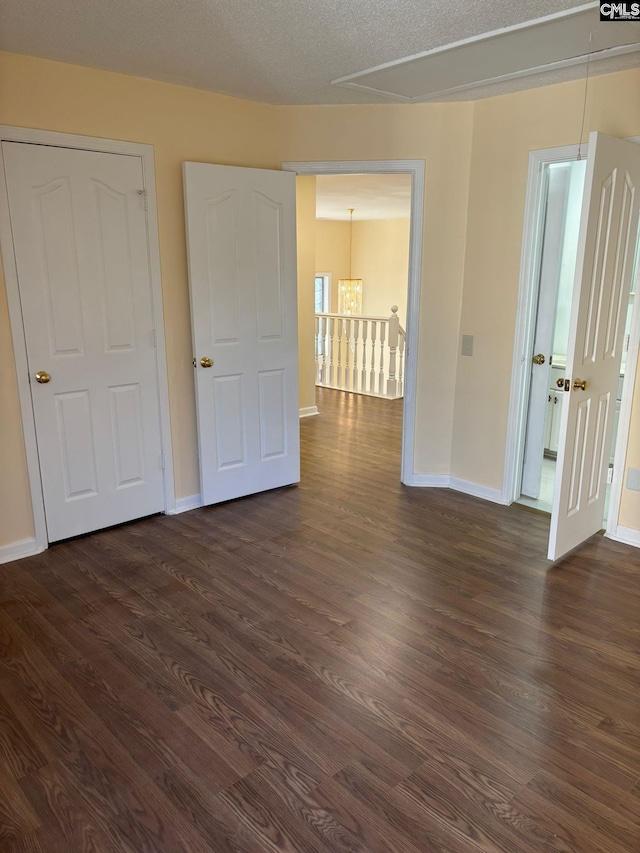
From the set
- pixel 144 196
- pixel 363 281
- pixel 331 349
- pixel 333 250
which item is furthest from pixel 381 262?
pixel 144 196

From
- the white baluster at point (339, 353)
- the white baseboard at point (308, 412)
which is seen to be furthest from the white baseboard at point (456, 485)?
the white baluster at point (339, 353)

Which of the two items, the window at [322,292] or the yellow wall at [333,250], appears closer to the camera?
the yellow wall at [333,250]

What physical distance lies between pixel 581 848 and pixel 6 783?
1655 millimetres

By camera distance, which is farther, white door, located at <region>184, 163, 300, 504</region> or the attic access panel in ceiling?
white door, located at <region>184, 163, 300, 504</region>

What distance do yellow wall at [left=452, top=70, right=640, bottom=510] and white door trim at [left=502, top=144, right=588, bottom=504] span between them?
40 millimetres

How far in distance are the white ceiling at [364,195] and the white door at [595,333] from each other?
3284 millimetres

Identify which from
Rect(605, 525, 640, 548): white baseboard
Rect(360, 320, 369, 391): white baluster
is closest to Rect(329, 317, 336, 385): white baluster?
Rect(360, 320, 369, 391): white baluster

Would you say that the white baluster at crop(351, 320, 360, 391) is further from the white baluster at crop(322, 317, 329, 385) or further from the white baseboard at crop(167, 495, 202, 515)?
the white baseboard at crop(167, 495, 202, 515)

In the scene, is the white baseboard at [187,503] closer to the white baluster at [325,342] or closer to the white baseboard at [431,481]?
the white baseboard at [431,481]

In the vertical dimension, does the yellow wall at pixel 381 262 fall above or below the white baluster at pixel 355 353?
above

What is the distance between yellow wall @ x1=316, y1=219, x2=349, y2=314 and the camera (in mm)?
12141

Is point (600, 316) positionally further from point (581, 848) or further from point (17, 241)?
point (17, 241)

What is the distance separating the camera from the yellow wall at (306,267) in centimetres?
567

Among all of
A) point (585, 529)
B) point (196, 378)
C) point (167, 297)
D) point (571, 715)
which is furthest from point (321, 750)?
point (167, 297)
